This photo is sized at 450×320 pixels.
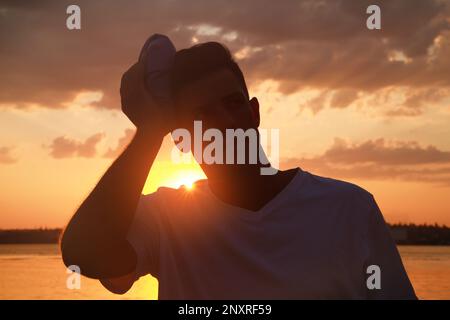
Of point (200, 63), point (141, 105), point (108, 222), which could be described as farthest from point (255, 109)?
point (108, 222)

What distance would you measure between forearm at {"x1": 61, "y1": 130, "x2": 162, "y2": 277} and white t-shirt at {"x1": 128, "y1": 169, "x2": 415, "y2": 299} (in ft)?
0.56

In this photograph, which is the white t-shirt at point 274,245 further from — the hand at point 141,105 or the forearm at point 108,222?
the hand at point 141,105

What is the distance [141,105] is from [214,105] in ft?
1.51

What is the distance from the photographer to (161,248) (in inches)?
138

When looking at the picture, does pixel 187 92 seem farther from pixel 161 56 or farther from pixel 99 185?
pixel 99 185

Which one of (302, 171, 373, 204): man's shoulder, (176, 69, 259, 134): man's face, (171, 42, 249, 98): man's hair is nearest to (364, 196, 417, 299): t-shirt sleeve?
(302, 171, 373, 204): man's shoulder

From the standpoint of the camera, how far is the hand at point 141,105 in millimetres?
3500

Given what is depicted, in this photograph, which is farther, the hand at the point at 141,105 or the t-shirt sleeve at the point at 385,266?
the hand at the point at 141,105

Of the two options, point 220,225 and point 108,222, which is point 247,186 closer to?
point 220,225

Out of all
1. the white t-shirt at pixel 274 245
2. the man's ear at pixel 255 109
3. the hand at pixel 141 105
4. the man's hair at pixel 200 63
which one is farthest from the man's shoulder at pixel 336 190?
the hand at pixel 141 105

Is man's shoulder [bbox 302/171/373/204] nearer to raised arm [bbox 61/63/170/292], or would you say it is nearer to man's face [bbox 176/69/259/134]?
man's face [bbox 176/69/259/134]

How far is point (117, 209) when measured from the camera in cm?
329

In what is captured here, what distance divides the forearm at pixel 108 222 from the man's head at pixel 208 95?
0.46 meters
